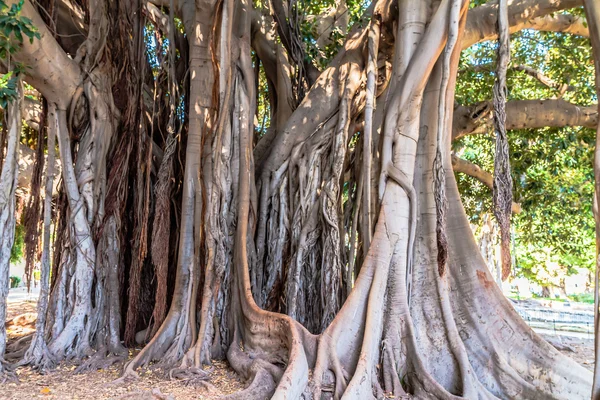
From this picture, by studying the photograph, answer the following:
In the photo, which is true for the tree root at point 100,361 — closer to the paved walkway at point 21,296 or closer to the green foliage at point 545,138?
the green foliage at point 545,138

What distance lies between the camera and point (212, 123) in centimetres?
395

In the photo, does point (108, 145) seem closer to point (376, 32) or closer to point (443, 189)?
point (376, 32)

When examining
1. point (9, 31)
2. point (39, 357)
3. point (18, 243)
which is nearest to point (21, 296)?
point (18, 243)

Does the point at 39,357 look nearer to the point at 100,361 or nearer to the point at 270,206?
the point at 100,361

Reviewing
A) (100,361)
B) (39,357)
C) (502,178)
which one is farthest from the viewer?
(100,361)

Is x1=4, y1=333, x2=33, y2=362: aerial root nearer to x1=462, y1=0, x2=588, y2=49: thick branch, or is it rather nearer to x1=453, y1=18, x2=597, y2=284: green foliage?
x1=462, y1=0, x2=588, y2=49: thick branch

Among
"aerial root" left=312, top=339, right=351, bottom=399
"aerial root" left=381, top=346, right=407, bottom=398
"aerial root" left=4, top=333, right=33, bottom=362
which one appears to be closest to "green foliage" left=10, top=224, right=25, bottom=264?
"aerial root" left=4, top=333, right=33, bottom=362

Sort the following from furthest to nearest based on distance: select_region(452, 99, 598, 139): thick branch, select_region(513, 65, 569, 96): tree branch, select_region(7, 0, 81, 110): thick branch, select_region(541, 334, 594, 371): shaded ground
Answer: select_region(513, 65, 569, 96): tree branch
select_region(452, 99, 598, 139): thick branch
select_region(541, 334, 594, 371): shaded ground
select_region(7, 0, 81, 110): thick branch

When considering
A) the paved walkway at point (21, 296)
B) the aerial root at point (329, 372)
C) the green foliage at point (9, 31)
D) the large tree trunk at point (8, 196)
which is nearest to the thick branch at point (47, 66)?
the large tree trunk at point (8, 196)

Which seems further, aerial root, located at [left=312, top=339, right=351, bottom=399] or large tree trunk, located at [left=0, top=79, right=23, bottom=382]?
large tree trunk, located at [left=0, top=79, right=23, bottom=382]

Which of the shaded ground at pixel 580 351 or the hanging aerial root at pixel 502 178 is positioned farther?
the shaded ground at pixel 580 351

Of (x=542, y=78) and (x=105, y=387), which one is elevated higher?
(x=542, y=78)

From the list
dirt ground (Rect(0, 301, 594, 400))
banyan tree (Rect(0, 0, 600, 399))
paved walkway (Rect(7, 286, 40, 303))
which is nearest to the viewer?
dirt ground (Rect(0, 301, 594, 400))

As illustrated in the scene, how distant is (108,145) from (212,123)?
0.90m
